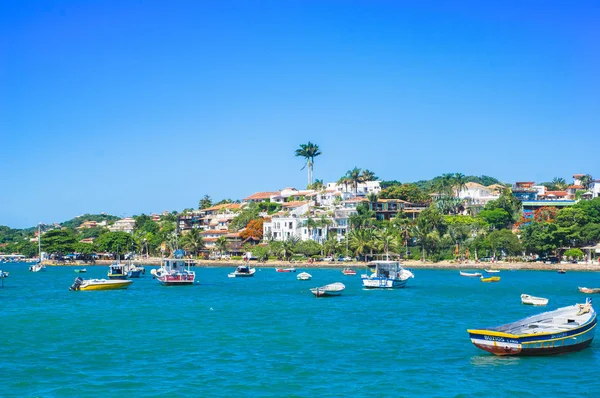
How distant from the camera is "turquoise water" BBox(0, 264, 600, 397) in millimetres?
27484

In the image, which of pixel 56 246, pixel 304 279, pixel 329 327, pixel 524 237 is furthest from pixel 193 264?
pixel 329 327

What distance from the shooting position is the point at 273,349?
35594 millimetres

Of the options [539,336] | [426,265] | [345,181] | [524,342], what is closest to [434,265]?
[426,265]

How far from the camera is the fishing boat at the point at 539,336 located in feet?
102

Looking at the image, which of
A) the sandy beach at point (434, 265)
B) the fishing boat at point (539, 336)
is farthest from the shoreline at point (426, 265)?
the fishing boat at point (539, 336)

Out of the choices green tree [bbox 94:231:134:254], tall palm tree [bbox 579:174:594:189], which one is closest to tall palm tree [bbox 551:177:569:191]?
tall palm tree [bbox 579:174:594:189]

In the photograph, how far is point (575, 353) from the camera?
32.9 m

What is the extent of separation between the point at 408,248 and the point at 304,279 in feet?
132

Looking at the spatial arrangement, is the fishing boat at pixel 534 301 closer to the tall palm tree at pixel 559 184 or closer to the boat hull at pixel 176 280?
the boat hull at pixel 176 280

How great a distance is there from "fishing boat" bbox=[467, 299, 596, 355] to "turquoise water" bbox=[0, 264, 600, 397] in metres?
0.50

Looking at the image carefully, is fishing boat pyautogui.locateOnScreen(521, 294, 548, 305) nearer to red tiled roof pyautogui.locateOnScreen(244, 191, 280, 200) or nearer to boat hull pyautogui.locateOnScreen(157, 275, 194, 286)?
boat hull pyautogui.locateOnScreen(157, 275, 194, 286)

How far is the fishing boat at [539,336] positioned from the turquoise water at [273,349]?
500 millimetres

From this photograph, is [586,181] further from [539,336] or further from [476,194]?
[539,336]

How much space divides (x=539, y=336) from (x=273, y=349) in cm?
1265
